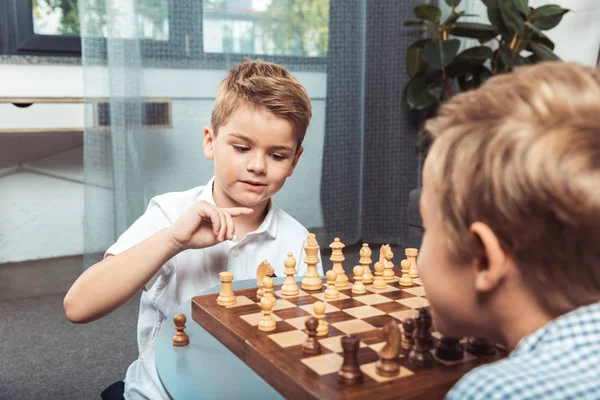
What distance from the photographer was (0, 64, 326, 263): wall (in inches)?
124

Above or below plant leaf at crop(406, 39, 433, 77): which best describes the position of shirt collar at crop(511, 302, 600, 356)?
below

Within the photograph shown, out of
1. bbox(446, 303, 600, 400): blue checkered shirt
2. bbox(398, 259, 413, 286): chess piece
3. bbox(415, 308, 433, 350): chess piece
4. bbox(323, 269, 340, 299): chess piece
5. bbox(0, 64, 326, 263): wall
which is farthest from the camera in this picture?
bbox(0, 64, 326, 263): wall

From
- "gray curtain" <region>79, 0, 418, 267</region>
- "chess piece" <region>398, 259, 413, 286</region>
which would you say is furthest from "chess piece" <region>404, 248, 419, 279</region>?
"gray curtain" <region>79, 0, 418, 267</region>

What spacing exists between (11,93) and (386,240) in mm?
2339

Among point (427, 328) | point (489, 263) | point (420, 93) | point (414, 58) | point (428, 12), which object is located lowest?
point (427, 328)

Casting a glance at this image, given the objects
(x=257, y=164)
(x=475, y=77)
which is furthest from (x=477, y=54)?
(x=257, y=164)

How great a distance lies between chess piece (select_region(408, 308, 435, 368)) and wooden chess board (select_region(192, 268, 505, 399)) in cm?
1

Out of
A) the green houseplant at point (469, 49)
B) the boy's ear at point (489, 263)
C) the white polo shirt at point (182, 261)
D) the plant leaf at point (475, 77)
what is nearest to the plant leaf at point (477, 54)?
the green houseplant at point (469, 49)

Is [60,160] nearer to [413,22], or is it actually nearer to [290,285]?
[413,22]

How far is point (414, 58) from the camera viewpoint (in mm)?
3613

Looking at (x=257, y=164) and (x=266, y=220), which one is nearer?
(x=257, y=164)

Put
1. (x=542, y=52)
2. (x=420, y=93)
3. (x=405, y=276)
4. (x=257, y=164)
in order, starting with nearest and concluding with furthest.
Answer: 1. (x=405, y=276)
2. (x=257, y=164)
3. (x=542, y=52)
4. (x=420, y=93)

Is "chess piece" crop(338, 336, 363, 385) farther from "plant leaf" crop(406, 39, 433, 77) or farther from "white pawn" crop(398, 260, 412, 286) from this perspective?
"plant leaf" crop(406, 39, 433, 77)

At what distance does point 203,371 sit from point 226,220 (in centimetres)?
37
